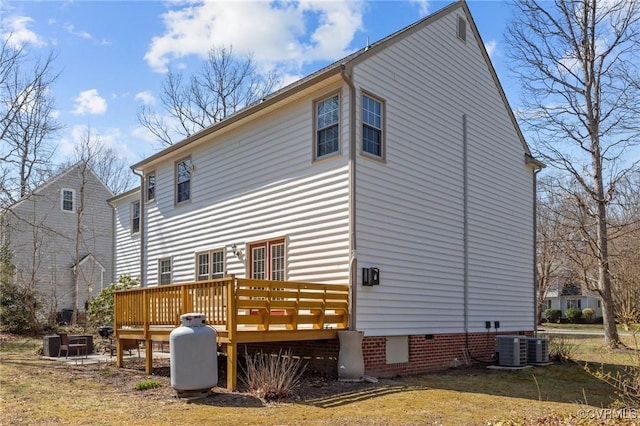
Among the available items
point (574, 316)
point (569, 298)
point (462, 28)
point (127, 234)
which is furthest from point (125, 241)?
point (569, 298)

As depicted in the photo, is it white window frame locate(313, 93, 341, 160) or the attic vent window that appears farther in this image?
the attic vent window

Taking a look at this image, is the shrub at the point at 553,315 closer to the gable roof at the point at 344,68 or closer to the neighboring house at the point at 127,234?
the gable roof at the point at 344,68

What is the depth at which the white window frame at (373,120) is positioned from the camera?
38.2 feet

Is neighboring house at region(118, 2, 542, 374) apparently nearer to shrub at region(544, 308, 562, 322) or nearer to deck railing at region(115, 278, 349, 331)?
deck railing at region(115, 278, 349, 331)

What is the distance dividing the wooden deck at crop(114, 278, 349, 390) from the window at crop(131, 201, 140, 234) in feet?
27.9

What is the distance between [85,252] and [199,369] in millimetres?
24312

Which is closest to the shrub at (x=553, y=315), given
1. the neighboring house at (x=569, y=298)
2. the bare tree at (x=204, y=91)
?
the neighboring house at (x=569, y=298)

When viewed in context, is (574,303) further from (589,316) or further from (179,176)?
(179,176)

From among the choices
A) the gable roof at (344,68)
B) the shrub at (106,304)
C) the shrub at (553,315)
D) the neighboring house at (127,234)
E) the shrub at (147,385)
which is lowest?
the shrub at (553,315)

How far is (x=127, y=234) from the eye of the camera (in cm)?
2112

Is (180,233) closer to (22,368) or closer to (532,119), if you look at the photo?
(22,368)

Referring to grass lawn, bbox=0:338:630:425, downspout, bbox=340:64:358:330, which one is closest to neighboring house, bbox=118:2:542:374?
downspout, bbox=340:64:358:330

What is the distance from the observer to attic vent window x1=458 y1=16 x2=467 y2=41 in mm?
15109

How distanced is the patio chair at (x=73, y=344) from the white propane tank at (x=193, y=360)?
6.70 m
